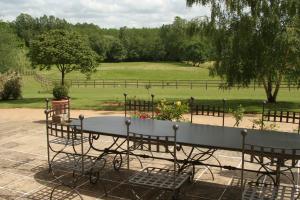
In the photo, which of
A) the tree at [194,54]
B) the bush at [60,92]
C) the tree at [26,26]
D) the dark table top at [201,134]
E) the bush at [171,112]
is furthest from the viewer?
the tree at [26,26]

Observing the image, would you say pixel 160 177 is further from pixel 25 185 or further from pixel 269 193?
pixel 25 185

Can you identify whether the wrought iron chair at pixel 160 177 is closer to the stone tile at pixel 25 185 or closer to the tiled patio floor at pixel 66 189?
the tiled patio floor at pixel 66 189

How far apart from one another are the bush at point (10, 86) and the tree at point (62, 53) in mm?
1573

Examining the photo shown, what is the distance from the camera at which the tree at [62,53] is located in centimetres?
2292

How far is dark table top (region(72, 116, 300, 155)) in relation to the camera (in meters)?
5.72

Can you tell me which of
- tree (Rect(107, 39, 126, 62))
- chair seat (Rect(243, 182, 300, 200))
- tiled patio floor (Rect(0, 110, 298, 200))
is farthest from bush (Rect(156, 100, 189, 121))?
tree (Rect(107, 39, 126, 62))

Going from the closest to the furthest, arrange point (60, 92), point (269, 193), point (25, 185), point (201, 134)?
point (269, 193) → point (201, 134) → point (25, 185) → point (60, 92)

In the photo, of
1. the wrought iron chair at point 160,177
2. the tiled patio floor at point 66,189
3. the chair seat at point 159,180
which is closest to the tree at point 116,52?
the tiled patio floor at point 66,189

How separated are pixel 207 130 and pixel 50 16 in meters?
129

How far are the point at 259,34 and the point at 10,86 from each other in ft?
50.1

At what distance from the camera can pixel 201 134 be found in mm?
6461

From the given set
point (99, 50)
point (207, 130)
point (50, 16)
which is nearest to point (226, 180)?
point (207, 130)

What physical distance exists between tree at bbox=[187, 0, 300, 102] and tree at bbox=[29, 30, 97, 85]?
28.7 ft

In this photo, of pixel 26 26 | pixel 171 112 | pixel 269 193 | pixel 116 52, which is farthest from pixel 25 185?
pixel 26 26
